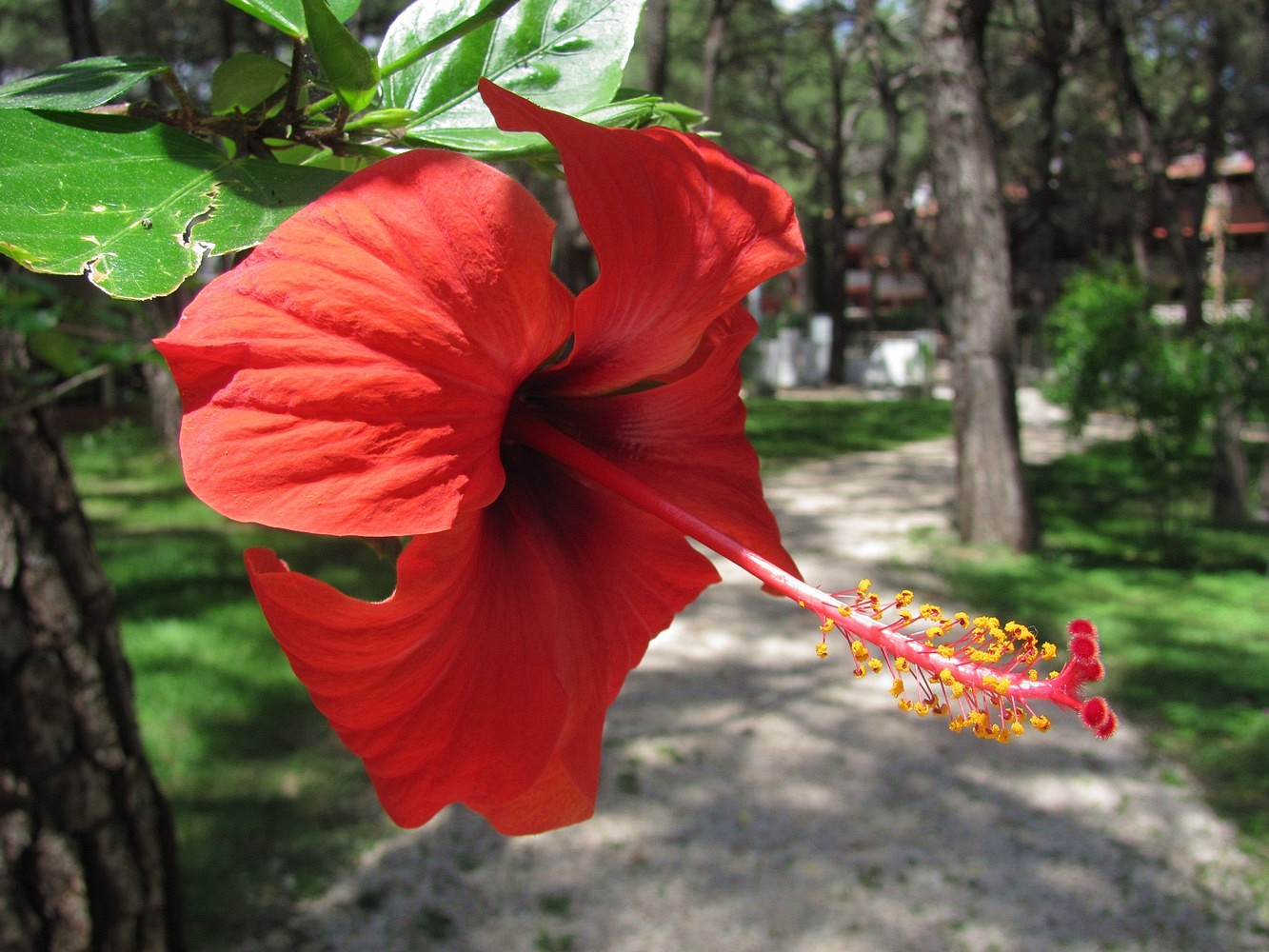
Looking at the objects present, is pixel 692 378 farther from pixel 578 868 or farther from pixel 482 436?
pixel 578 868

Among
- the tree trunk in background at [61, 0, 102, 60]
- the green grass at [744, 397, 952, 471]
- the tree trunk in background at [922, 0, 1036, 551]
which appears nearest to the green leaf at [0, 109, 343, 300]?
the tree trunk in background at [922, 0, 1036, 551]

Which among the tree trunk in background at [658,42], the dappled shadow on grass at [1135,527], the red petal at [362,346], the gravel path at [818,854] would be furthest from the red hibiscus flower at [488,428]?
the tree trunk in background at [658,42]

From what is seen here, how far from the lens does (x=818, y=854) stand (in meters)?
3.59

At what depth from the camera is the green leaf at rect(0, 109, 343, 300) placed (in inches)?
16.1

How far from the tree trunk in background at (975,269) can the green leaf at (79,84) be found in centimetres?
614

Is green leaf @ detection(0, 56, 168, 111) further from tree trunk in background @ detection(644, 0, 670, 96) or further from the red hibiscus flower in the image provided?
tree trunk in background @ detection(644, 0, 670, 96)

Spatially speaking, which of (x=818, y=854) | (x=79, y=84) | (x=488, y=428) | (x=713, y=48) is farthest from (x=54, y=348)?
(x=713, y=48)

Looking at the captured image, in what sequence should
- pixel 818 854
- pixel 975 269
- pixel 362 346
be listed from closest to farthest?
pixel 362 346 → pixel 818 854 → pixel 975 269

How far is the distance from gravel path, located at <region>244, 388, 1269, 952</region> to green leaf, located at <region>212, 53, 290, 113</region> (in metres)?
3.04

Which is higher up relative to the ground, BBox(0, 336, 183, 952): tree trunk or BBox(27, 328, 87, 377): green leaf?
BBox(27, 328, 87, 377): green leaf

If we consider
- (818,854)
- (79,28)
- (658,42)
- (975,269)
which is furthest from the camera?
(658,42)

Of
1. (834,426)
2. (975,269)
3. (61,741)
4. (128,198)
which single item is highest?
(975,269)

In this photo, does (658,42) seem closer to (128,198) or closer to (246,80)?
(246,80)

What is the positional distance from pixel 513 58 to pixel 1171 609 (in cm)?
573
